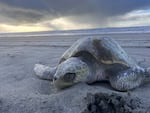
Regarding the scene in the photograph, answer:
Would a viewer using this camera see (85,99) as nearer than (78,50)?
Yes

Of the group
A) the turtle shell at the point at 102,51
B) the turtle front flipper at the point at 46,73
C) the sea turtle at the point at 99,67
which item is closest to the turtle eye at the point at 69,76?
the sea turtle at the point at 99,67

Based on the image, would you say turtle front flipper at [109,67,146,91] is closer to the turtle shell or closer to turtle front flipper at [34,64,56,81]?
the turtle shell

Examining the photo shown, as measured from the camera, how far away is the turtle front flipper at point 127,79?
3.03 m

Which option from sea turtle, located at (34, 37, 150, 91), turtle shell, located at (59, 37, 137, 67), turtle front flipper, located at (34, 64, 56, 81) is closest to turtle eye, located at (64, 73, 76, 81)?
sea turtle, located at (34, 37, 150, 91)

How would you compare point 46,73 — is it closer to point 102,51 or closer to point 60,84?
point 60,84

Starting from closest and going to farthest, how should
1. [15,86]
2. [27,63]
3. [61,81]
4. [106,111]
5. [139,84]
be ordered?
1. [106,111]
2. [61,81]
3. [139,84]
4. [15,86]
5. [27,63]

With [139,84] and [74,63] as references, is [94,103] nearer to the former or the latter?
[74,63]

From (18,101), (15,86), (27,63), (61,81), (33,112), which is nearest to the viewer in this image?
(33,112)

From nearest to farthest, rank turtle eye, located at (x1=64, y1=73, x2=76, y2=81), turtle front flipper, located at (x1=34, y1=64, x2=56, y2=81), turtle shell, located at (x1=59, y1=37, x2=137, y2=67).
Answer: turtle eye, located at (x1=64, y1=73, x2=76, y2=81) → turtle shell, located at (x1=59, y1=37, x2=137, y2=67) → turtle front flipper, located at (x1=34, y1=64, x2=56, y2=81)

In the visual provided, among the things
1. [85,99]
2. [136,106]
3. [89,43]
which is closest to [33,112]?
[85,99]

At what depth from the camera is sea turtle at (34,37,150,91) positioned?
9.77 ft

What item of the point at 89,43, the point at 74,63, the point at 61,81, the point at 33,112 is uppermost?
the point at 89,43

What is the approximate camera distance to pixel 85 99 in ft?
8.37

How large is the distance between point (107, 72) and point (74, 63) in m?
0.45
